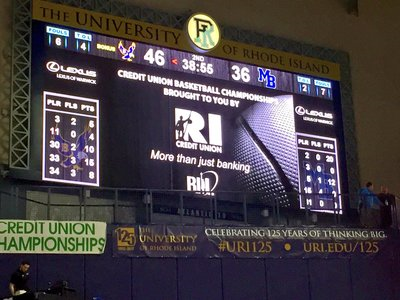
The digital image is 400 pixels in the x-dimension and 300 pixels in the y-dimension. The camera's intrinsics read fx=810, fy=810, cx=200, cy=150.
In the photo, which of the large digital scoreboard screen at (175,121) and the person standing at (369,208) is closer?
the large digital scoreboard screen at (175,121)

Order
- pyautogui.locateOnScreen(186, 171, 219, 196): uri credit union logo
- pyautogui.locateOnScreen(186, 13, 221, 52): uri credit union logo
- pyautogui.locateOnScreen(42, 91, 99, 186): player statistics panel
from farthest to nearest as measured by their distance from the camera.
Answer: pyautogui.locateOnScreen(186, 13, 221, 52): uri credit union logo < pyautogui.locateOnScreen(186, 171, 219, 196): uri credit union logo < pyautogui.locateOnScreen(42, 91, 99, 186): player statistics panel

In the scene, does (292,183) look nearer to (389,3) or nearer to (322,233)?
(322,233)

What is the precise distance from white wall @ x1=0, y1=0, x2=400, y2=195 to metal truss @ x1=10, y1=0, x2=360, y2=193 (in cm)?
30

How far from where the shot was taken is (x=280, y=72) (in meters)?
19.9

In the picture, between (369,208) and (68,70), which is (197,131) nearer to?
(68,70)

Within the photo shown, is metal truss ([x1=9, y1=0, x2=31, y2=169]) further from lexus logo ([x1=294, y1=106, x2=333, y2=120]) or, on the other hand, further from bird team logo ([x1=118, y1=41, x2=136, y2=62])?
lexus logo ([x1=294, y1=106, x2=333, y2=120])

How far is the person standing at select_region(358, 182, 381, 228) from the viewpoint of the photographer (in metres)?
18.0

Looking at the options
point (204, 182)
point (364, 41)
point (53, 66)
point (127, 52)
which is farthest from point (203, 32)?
point (364, 41)

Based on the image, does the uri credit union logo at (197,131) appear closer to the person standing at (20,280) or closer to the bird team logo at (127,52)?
the bird team logo at (127,52)

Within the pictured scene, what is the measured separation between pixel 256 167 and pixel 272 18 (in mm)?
4450

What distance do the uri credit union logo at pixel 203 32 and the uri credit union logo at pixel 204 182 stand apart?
9.75ft

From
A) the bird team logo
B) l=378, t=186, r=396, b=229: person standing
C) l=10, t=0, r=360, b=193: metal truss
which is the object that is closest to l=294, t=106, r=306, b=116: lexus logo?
l=10, t=0, r=360, b=193: metal truss

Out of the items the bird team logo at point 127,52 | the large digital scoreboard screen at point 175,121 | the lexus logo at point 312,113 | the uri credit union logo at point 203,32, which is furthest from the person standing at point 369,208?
the bird team logo at point 127,52

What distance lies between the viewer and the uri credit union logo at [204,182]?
1757 centimetres
